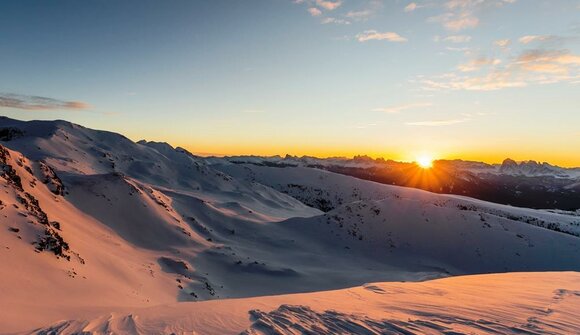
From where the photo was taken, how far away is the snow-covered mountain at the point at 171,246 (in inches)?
426

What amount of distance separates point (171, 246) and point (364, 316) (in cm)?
2042

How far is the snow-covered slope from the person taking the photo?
7.96m

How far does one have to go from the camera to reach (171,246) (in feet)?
87.2

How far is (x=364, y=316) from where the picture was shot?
9008 millimetres

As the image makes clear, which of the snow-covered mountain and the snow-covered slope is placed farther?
the snow-covered mountain

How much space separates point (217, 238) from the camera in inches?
1281

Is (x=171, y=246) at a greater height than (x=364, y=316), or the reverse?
(x=364, y=316)

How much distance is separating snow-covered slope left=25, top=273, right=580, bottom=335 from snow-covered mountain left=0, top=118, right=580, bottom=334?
0.12 metres

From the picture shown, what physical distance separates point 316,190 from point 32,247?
88408 mm

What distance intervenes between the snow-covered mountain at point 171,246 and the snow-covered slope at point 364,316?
0.12 metres

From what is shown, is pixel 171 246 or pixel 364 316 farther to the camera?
pixel 171 246

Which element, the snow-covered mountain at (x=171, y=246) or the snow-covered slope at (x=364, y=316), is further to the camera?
the snow-covered mountain at (x=171, y=246)

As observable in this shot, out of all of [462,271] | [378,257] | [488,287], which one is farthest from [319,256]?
[488,287]

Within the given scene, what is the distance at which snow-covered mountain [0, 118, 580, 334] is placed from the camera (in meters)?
10.8
